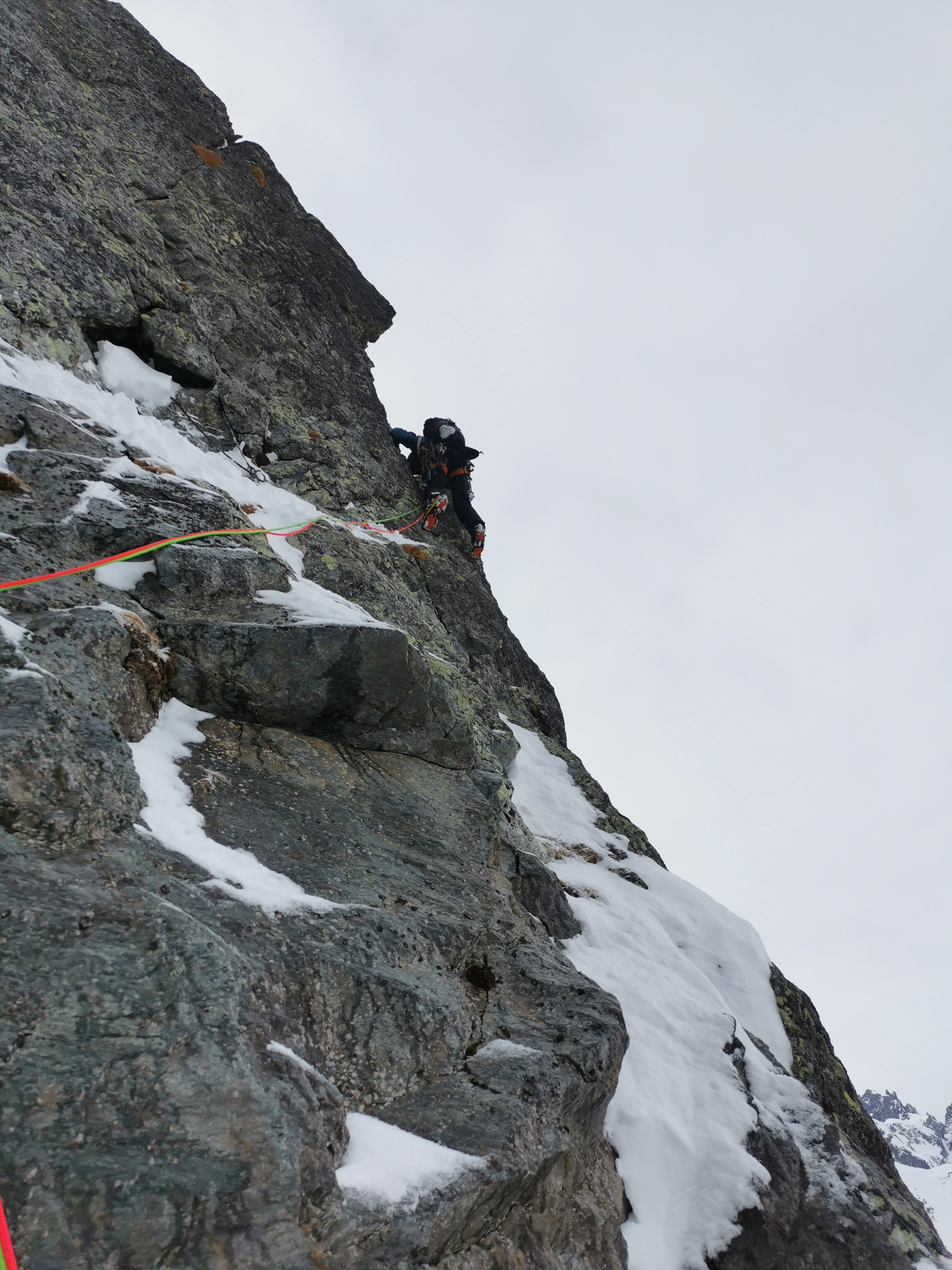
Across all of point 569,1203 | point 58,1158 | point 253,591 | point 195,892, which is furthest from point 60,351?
point 569,1203

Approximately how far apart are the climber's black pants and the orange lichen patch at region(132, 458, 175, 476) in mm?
7247

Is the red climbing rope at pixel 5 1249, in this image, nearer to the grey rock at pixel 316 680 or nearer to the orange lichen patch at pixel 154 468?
the grey rock at pixel 316 680

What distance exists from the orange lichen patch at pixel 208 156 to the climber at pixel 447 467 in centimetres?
541

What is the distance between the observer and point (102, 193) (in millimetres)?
9906

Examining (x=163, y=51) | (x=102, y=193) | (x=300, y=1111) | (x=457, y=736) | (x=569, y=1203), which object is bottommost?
(x=569, y=1203)

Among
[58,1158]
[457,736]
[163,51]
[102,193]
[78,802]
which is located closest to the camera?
[58,1158]

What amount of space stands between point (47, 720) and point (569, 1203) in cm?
380

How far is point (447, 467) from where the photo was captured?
13789 mm

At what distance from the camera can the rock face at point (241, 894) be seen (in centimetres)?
264

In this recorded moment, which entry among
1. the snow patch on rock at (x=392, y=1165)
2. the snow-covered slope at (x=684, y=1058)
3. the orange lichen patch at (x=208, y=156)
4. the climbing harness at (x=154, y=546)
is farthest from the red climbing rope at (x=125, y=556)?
the orange lichen patch at (x=208, y=156)

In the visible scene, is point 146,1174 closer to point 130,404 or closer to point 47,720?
point 47,720

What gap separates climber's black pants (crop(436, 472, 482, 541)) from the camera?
45.2ft

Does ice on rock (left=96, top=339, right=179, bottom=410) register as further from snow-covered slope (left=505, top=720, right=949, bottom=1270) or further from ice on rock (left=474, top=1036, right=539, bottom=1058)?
ice on rock (left=474, top=1036, right=539, bottom=1058)

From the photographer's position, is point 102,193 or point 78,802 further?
point 102,193
